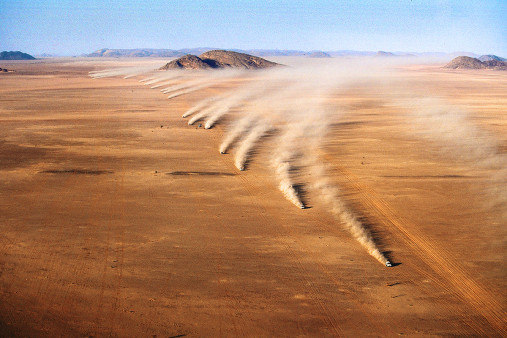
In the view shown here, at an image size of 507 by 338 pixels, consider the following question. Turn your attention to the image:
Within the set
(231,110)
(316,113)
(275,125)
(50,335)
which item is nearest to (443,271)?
(50,335)

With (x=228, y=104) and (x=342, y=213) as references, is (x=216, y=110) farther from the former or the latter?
(x=342, y=213)

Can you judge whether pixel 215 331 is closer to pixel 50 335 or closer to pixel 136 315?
pixel 136 315

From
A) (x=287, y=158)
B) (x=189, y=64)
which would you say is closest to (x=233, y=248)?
(x=287, y=158)

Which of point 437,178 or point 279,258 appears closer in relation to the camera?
point 279,258

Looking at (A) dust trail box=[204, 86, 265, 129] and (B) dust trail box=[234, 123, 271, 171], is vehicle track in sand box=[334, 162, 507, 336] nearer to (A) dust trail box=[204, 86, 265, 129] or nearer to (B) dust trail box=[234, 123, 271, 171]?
(B) dust trail box=[234, 123, 271, 171]

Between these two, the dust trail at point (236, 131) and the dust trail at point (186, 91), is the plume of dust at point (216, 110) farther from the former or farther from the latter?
the dust trail at point (186, 91)

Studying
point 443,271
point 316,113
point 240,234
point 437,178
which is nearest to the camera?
point 443,271

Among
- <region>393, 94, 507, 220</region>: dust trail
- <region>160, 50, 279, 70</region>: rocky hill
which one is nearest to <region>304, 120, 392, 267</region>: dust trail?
<region>393, 94, 507, 220</region>: dust trail

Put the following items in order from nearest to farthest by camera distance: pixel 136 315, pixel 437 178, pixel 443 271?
pixel 136 315 < pixel 443 271 < pixel 437 178
